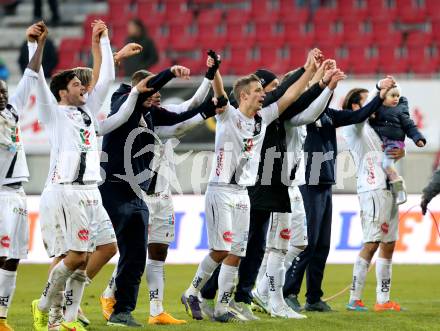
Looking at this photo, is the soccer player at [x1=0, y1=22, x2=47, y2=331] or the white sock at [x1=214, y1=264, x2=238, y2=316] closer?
the soccer player at [x1=0, y1=22, x2=47, y2=331]

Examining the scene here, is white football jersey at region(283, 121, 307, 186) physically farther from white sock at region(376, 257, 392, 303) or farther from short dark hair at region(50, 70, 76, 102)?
short dark hair at region(50, 70, 76, 102)

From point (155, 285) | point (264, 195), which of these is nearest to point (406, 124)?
point (264, 195)

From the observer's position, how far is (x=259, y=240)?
1048 centimetres

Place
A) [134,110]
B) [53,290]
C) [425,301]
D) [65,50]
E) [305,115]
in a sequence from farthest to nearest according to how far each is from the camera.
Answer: [65,50] < [425,301] < [305,115] < [134,110] < [53,290]

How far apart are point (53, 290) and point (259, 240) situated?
2763 millimetres

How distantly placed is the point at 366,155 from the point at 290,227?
1.43m

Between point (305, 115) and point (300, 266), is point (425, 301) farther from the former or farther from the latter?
point (305, 115)

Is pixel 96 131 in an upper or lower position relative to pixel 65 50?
lower

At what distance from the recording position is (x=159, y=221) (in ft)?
32.3

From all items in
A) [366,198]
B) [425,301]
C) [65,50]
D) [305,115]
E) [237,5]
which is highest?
[237,5]

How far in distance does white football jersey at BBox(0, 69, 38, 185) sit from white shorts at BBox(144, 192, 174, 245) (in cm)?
159

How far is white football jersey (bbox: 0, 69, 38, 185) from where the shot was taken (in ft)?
27.8

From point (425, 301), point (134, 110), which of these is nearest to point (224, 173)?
point (134, 110)

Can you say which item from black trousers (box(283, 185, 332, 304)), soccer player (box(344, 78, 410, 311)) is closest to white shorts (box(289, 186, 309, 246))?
black trousers (box(283, 185, 332, 304))
